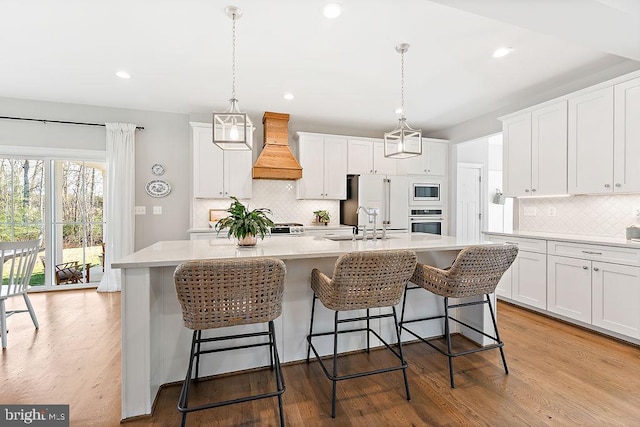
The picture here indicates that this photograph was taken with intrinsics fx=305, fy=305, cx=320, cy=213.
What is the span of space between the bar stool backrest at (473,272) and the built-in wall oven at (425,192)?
308 cm

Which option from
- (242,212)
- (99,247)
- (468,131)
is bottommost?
(99,247)

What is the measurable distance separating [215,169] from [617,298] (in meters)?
4.68

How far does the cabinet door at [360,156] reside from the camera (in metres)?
4.96

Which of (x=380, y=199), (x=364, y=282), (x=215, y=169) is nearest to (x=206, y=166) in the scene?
(x=215, y=169)

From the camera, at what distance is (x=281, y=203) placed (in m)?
4.98

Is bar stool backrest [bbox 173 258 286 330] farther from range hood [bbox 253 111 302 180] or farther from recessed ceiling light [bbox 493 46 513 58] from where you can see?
range hood [bbox 253 111 302 180]

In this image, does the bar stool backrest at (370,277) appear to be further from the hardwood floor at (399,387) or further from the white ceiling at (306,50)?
the white ceiling at (306,50)

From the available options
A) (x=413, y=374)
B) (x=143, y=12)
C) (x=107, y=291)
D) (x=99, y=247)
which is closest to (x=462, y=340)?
(x=413, y=374)

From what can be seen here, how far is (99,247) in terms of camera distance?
4.59 m

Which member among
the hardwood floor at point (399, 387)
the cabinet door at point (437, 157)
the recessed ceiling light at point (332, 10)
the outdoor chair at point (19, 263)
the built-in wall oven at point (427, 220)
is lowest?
the hardwood floor at point (399, 387)

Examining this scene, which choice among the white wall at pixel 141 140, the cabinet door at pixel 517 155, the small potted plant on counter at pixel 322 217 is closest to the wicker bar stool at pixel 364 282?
the cabinet door at pixel 517 155

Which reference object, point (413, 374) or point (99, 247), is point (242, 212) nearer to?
point (413, 374)

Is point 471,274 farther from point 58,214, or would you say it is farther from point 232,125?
point 58,214

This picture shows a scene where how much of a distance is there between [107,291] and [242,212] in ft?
11.2
